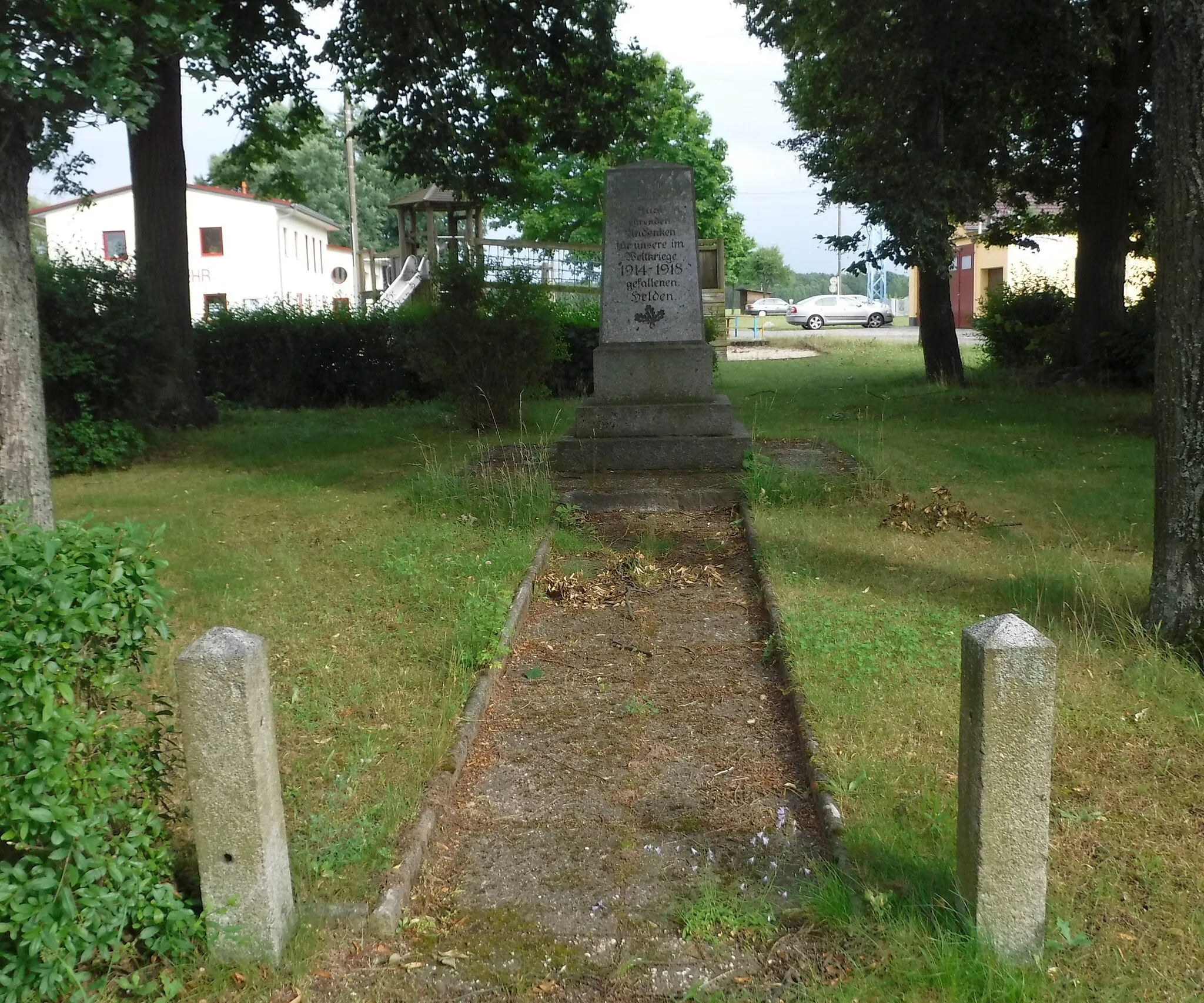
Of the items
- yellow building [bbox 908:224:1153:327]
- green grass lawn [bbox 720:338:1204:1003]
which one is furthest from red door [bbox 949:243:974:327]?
green grass lawn [bbox 720:338:1204:1003]

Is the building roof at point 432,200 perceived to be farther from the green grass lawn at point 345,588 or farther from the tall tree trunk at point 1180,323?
the tall tree trunk at point 1180,323

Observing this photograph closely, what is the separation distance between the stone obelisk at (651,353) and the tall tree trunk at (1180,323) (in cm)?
464

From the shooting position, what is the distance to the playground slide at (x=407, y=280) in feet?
90.2

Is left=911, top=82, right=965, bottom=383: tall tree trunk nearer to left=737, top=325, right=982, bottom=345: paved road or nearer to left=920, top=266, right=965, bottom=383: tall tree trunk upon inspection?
left=920, top=266, right=965, bottom=383: tall tree trunk

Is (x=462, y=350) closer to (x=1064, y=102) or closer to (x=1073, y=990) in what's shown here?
(x=1064, y=102)

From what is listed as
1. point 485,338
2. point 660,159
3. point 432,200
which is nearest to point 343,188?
point 660,159

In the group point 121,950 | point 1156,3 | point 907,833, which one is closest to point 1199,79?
point 1156,3

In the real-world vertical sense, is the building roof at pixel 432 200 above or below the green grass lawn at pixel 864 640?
above

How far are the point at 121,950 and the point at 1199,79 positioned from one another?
17.1ft

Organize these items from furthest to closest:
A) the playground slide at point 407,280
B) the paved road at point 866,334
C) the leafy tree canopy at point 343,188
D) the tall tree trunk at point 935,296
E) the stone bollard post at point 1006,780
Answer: the leafy tree canopy at point 343,188
the paved road at point 866,334
the playground slide at point 407,280
the tall tree trunk at point 935,296
the stone bollard post at point 1006,780

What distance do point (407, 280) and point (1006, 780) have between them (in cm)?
2788

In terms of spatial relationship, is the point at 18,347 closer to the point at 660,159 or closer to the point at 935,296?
the point at 935,296

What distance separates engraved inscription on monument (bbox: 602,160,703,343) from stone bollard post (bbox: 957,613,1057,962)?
25.4 feet

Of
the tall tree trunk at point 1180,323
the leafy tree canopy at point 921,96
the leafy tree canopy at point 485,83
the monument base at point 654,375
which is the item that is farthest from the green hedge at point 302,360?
the tall tree trunk at point 1180,323
